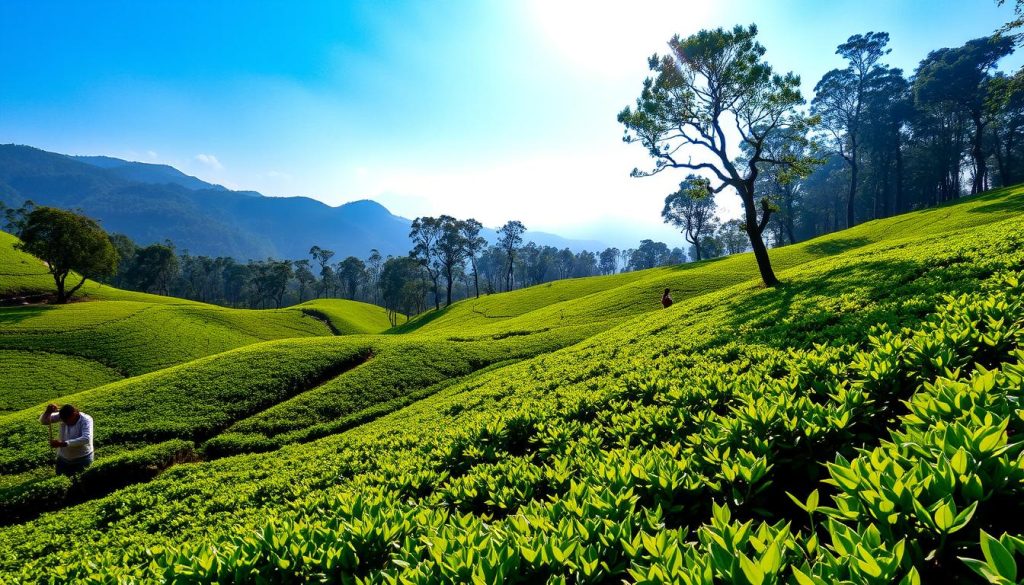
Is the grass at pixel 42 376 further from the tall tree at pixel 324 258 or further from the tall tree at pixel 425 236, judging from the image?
the tall tree at pixel 324 258

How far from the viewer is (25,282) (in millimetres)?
56375

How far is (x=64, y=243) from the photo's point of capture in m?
50.8

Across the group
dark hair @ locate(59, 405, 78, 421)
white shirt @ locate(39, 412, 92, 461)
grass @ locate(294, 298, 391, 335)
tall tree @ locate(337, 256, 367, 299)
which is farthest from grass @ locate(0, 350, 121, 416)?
tall tree @ locate(337, 256, 367, 299)

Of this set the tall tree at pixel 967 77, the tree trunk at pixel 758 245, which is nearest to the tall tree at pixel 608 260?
the tall tree at pixel 967 77

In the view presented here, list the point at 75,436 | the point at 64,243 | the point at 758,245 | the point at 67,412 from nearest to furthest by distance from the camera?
the point at 67,412 → the point at 75,436 → the point at 758,245 → the point at 64,243

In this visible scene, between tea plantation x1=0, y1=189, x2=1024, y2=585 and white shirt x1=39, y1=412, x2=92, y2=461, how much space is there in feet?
3.69

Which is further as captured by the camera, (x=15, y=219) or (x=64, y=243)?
(x=15, y=219)

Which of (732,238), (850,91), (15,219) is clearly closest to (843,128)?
(850,91)

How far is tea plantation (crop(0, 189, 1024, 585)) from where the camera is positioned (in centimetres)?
249

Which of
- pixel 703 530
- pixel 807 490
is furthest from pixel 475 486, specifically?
pixel 807 490

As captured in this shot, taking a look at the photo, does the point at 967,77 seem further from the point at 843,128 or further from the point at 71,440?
the point at 71,440

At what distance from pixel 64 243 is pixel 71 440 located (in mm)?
57353

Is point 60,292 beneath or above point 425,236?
beneath

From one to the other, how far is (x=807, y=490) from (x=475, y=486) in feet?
11.8
